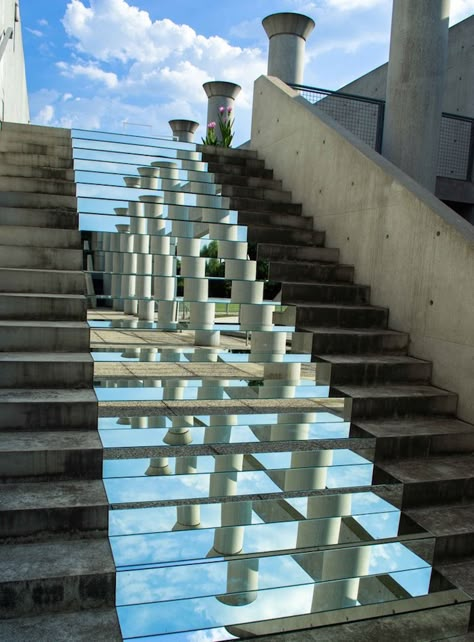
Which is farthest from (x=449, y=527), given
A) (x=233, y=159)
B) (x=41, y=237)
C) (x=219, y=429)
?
(x=233, y=159)

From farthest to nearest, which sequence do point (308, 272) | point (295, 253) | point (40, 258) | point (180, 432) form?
point (295, 253) < point (308, 272) < point (40, 258) < point (180, 432)

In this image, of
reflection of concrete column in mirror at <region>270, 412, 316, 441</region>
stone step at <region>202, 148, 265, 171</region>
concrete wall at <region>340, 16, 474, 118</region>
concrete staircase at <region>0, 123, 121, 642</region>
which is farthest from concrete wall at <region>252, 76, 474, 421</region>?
concrete wall at <region>340, 16, 474, 118</region>

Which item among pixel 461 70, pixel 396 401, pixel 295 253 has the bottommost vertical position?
pixel 396 401

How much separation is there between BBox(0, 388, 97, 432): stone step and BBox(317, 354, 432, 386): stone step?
1.54m

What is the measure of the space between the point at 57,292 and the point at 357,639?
2.66m

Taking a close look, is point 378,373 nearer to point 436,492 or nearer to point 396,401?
point 396,401

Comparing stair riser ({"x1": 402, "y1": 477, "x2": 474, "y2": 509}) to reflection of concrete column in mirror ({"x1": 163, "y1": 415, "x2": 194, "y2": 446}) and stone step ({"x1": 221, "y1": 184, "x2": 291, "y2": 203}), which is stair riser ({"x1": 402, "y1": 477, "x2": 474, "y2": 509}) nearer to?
reflection of concrete column in mirror ({"x1": 163, "y1": 415, "x2": 194, "y2": 446})

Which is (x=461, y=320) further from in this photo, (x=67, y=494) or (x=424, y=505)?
(x=67, y=494)

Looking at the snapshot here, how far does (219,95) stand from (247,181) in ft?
27.1

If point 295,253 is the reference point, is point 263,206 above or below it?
above

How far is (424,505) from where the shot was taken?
2746mm

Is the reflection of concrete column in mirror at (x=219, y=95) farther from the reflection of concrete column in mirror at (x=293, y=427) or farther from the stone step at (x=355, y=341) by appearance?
the reflection of concrete column in mirror at (x=293, y=427)

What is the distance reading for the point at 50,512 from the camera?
214 centimetres

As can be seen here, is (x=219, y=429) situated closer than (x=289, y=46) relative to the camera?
Yes
